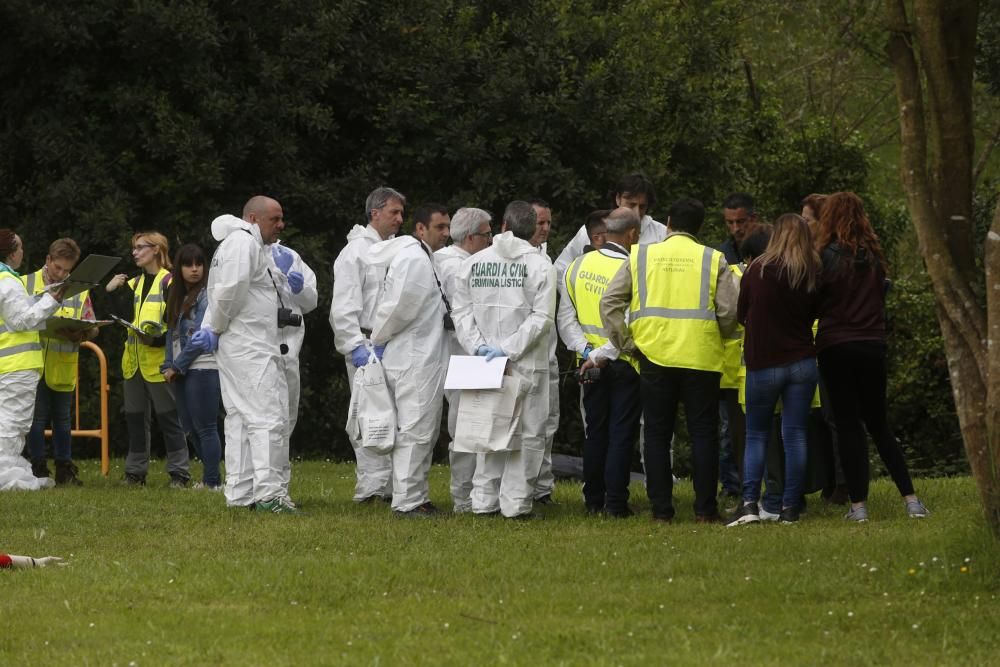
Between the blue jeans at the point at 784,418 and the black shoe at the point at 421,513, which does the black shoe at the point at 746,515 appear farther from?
the black shoe at the point at 421,513

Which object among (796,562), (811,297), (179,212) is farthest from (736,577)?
(179,212)

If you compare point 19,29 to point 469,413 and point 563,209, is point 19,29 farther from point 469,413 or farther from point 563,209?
point 469,413

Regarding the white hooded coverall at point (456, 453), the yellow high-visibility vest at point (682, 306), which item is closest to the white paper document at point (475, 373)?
the white hooded coverall at point (456, 453)

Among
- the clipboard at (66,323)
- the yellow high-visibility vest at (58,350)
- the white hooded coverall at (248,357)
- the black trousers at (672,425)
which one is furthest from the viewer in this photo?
the yellow high-visibility vest at (58,350)

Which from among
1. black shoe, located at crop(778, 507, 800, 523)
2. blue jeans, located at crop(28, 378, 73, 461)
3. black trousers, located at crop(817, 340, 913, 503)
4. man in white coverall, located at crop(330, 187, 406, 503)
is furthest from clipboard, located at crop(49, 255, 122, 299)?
black trousers, located at crop(817, 340, 913, 503)

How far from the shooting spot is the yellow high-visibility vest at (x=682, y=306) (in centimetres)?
1045

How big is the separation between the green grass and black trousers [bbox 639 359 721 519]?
280mm

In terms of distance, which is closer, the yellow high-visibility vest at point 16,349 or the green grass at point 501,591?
the green grass at point 501,591

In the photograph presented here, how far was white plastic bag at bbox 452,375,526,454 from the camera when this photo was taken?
35.8 feet

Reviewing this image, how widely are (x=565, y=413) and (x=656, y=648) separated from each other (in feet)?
47.1

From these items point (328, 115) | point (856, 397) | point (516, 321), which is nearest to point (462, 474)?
point (516, 321)

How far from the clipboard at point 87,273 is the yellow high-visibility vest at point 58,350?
0.63m

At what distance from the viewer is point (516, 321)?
435 inches

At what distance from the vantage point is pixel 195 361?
13172mm
